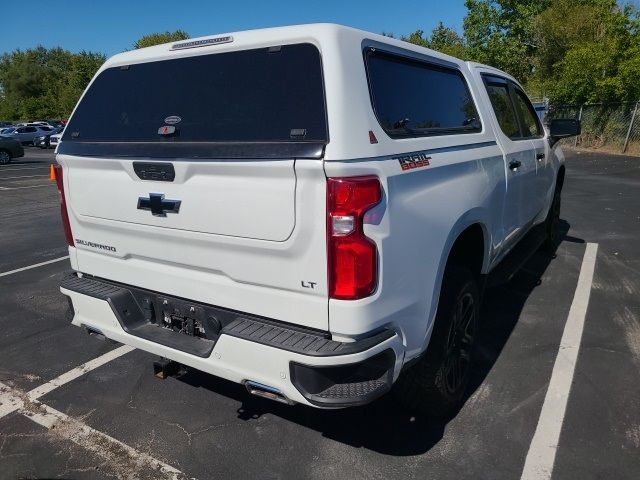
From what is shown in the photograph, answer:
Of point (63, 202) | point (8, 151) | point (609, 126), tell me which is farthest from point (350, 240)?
point (8, 151)

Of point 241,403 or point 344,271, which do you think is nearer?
point 344,271

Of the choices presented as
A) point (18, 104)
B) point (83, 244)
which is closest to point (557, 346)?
point (83, 244)

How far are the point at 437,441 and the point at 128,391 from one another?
2.01m

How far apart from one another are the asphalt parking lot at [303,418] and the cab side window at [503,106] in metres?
1.62

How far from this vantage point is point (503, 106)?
162 inches

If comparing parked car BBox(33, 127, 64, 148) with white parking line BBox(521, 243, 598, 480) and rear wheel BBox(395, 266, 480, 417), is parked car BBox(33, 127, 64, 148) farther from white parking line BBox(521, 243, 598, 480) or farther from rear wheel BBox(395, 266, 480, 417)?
rear wheel BBox(395, 266, 480, 417)

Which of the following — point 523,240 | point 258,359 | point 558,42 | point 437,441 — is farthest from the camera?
point 558,42

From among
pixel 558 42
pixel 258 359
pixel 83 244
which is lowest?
pixel 258 359

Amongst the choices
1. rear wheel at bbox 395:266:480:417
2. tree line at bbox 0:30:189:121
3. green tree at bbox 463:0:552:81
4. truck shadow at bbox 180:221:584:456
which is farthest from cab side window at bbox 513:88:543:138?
tree line at bbox 0:30:189:121

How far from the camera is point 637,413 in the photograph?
9.84ft

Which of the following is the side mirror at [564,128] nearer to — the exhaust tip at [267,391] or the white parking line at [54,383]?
the exhaust tip at [267,391]

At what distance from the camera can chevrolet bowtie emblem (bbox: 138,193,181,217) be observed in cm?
248

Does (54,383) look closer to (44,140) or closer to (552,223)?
(552,223)

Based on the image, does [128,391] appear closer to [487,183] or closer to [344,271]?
[344,271]
